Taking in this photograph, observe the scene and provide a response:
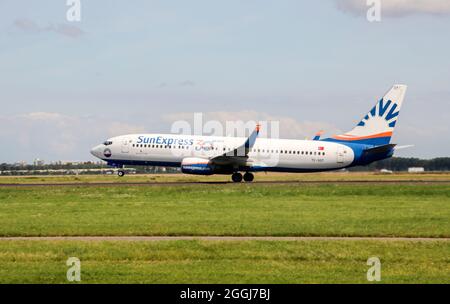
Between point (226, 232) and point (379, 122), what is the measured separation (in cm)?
4325

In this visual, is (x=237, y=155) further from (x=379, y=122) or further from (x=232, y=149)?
(x=379, y=122)

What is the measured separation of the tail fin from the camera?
6606 centimetres

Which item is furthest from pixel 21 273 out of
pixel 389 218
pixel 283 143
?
pixel 283 143

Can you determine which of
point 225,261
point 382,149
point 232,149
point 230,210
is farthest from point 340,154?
point 225,261

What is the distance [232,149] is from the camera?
63.5m

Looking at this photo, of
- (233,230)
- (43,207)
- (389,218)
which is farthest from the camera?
(43,207)

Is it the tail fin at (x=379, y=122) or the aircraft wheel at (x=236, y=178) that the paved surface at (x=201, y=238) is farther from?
the tail fin at (x=379, y=122)

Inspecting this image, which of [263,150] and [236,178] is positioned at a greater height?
[263,150]

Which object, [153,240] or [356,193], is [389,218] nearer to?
[153,240]
